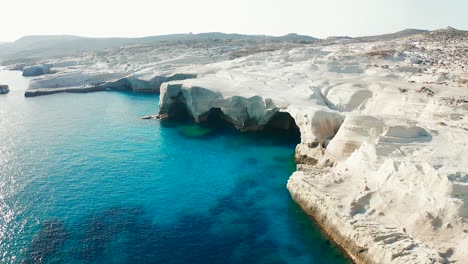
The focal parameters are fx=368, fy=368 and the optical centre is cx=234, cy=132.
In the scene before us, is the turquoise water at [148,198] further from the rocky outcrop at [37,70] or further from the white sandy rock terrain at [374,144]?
the rocky outcrop at [37,70]

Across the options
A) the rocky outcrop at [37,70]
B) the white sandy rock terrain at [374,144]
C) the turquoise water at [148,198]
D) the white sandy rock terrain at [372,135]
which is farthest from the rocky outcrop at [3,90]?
the white sandy rock terrain at [374,144]

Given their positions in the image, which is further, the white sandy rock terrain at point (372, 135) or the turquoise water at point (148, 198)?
the turquoise water at point (148, 198)

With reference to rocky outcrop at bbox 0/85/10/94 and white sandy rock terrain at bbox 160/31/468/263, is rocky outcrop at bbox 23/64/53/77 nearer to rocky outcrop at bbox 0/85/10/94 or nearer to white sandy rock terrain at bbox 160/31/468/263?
rocky outcrop at bbox 0/85/10/94

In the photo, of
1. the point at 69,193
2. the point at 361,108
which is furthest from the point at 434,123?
the point at 69,193

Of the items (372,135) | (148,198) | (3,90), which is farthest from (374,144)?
(3,90)

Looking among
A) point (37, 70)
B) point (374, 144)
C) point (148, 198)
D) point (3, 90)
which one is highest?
point (37, 70)

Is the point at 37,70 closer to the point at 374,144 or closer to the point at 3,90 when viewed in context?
the point at 3,90
